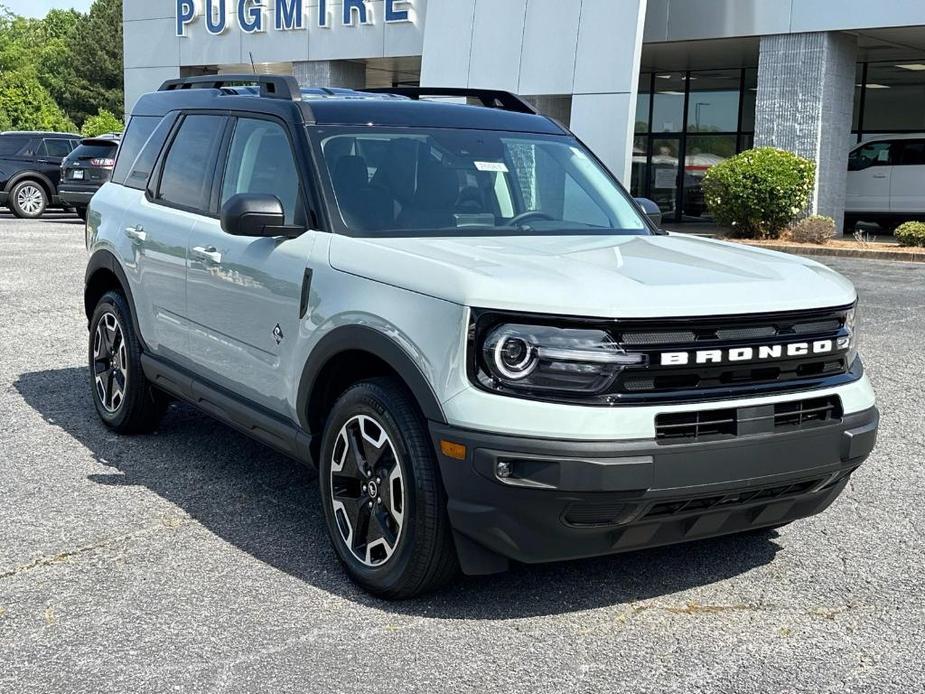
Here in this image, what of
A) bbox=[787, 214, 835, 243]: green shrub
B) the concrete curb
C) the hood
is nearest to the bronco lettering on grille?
the hood

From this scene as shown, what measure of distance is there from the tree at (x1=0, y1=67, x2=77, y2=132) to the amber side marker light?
190 ft

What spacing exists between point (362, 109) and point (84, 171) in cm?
1921

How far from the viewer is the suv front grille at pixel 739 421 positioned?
375 cm

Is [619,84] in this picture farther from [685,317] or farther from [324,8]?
[685,317]

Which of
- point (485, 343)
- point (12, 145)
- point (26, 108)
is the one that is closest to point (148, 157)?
point (485, 343)

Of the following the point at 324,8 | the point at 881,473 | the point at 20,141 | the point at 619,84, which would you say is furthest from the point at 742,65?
the point at 881,473

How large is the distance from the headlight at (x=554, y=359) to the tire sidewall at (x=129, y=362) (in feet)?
10.5

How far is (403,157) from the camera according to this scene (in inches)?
197

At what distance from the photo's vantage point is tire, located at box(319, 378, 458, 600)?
394 centimetres

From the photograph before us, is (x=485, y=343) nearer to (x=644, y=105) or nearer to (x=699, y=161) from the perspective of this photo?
(x=699, y=161)

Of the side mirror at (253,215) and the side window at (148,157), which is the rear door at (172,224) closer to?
the side window at (148,157)

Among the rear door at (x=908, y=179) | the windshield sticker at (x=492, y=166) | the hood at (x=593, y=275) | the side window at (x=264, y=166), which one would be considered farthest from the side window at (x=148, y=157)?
the rear door at (x=908, y=179)

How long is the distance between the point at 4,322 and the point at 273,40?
20500mm

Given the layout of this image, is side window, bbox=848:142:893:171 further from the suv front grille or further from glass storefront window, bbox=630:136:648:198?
the suv front grille
